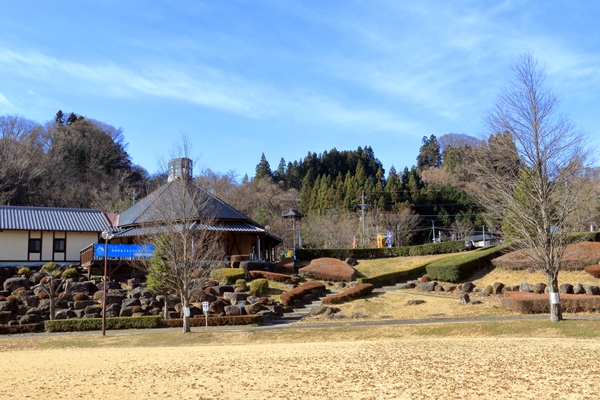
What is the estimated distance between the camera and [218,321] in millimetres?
23828

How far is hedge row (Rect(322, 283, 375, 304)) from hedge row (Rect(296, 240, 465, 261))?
1333cm

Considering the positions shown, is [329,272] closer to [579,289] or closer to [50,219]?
[579,289]

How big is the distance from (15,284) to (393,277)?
22.3 m

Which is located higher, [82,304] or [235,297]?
[235,297]

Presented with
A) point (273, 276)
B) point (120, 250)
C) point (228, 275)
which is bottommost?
point (273, 276)

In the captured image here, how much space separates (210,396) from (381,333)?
11003 millimetres

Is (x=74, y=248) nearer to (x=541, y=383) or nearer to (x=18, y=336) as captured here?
(x=18, y=336)

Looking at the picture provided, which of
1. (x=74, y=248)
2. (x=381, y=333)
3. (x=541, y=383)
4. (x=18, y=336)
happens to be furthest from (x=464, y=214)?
(x=541, y=383)

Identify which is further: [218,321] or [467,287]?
[467,287]

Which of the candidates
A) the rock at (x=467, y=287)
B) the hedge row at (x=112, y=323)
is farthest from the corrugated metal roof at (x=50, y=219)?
the rock at (x=467, y=287)

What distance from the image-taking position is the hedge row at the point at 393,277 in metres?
32.6

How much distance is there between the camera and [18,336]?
71.2ft

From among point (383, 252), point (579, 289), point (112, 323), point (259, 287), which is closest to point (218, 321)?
point (112, 323)

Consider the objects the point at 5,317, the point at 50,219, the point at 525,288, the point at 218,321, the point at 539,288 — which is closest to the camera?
the point at 218,321
